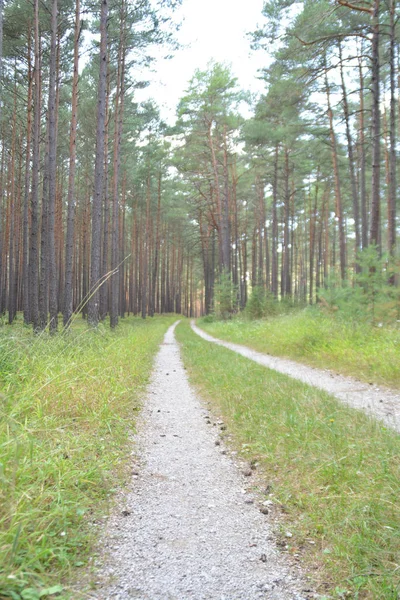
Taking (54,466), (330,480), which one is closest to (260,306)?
(330,480)

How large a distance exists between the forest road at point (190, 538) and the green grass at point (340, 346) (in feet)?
13.8

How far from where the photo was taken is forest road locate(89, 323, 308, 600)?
1.64 meters

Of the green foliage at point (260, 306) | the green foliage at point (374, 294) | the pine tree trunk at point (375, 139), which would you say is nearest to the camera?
the green foliage at point (374, 294)

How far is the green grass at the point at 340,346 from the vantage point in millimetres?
6527

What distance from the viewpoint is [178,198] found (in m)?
32.7

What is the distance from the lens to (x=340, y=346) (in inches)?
328

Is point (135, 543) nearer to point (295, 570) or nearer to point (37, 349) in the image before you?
point (295, 570)

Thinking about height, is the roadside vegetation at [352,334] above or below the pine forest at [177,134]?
below

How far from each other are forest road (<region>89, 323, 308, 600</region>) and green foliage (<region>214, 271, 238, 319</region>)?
18587mm

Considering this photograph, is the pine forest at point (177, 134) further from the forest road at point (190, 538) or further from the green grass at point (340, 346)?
the forest road at point (190, 538)

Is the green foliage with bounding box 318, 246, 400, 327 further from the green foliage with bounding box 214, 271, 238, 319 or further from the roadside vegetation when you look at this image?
the green foliage with bounding box 214, 271, 238, 319

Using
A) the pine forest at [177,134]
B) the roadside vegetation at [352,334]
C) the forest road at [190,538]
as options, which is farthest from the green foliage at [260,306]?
the forest road at [190,538]

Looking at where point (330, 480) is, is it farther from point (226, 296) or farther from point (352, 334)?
point (226, 296)

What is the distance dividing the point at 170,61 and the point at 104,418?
1529 centimetres
